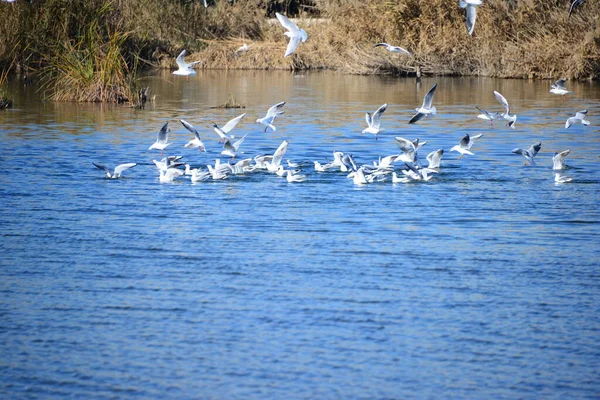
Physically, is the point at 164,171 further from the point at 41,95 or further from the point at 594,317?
the point at 41,95

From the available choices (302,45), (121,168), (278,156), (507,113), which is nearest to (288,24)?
(278,156)

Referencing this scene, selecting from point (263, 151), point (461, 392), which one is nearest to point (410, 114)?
point (263, 151)

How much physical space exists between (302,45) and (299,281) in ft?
119

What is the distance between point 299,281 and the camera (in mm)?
8016

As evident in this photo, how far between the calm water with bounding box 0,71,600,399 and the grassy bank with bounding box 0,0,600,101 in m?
9.16

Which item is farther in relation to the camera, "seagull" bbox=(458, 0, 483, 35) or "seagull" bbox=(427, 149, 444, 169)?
"seagull" bbox=(458, 0, 483, 35)

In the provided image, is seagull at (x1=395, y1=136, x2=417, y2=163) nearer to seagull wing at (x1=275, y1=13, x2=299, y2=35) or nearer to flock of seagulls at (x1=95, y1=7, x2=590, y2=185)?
flock of seagulls at (x1=95, y1=7, x2=590, y2=185)

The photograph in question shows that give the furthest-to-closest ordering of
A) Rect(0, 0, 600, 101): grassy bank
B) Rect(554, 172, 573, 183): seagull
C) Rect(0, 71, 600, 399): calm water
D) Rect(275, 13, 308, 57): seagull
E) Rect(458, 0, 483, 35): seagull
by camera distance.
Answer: Rect(0, 0, 600, 101): grassy bank, Rect(458, 0, 483, 35): seagull, Rect(275, 13, 308, 57): seagull, Rect(554, 172, 573, 183): seagull, Rect(0, 71, 600, 399): calm water

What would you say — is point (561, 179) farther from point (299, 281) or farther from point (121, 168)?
point (299, 281)

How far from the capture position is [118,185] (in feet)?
41.8

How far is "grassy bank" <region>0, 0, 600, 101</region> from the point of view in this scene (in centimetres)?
2488

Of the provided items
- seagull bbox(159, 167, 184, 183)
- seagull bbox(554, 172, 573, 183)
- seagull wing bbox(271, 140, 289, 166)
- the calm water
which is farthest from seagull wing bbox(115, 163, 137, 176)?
seagull bbox(554, 172, 573, 183)

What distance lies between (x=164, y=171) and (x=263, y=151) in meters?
3.55

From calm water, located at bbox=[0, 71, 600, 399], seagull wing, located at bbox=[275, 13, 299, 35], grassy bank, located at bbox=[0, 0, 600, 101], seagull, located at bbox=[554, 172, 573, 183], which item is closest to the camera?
calm water, located at bbox=[0, 71, 600, 399]
